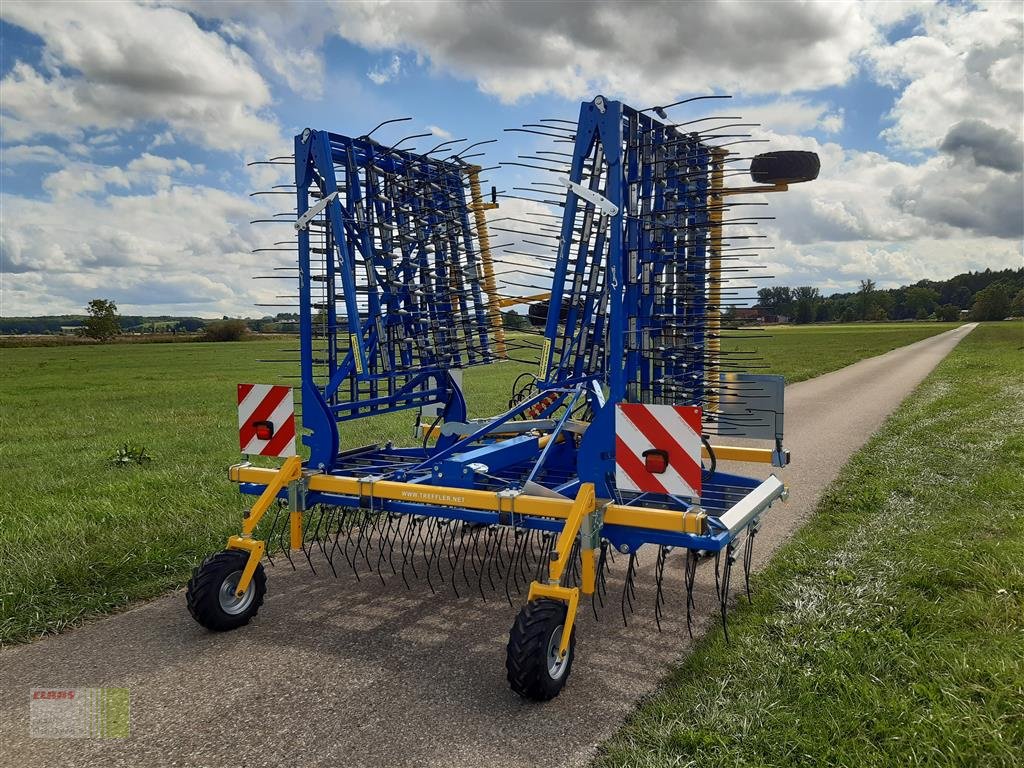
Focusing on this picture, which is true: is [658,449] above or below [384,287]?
below

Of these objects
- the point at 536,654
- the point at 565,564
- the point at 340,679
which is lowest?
the point at 340,679

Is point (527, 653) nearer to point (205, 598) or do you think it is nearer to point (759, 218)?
point (205, 598)

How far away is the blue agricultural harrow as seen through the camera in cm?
390

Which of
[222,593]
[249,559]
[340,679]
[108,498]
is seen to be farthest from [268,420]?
[108,498]

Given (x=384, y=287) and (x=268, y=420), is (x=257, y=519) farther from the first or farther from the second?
(x=384, y=287)

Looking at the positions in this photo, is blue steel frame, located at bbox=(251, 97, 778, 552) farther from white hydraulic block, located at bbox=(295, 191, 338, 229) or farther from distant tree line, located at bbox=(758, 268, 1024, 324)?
distant tree line, located at bbox=(758, 268, 1024, 324)

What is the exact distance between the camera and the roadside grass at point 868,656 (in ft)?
9.86

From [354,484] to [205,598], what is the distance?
1022 millimetres

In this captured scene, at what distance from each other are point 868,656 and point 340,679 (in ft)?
8.69

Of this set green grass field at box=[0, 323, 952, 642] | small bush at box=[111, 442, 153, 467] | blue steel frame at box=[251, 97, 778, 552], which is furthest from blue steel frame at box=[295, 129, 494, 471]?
small bush at box=[111, 442, 153, 467]

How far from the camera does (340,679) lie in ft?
12.3

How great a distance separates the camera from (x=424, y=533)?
659cm

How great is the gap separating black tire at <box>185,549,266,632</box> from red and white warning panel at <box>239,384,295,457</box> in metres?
0.73

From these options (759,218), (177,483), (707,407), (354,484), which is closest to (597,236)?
(759,218)
